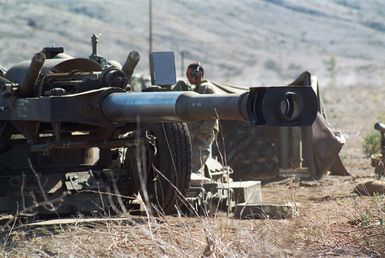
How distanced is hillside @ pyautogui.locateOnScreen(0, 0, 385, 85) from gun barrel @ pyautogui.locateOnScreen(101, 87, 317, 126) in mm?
41580

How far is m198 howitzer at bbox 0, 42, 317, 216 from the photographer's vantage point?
8359 mm

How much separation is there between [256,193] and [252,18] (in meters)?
59.8

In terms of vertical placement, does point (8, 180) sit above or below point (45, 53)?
below

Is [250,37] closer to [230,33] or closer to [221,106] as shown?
[230,33]

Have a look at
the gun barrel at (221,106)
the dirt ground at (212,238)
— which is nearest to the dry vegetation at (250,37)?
the dirt ground at (212,238)

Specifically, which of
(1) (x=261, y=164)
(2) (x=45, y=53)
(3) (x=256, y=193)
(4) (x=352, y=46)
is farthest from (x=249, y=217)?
(4) (x=352, y=46)

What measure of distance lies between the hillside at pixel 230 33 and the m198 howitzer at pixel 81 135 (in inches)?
1575

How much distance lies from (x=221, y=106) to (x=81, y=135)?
220cm

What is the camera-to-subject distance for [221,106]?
7.04 m

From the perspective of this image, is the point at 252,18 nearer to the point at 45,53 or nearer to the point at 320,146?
the point at 320,146

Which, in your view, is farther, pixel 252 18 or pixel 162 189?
pixel 252 18

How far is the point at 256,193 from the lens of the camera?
36.4ft

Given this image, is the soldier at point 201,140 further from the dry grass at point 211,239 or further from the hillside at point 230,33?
the hillside at point 230,33

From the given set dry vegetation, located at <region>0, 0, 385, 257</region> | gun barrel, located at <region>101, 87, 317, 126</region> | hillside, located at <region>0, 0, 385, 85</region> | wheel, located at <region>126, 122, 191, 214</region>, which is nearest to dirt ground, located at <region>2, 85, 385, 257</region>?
wheel, located at <region>126, 122, 191, 214</region>
